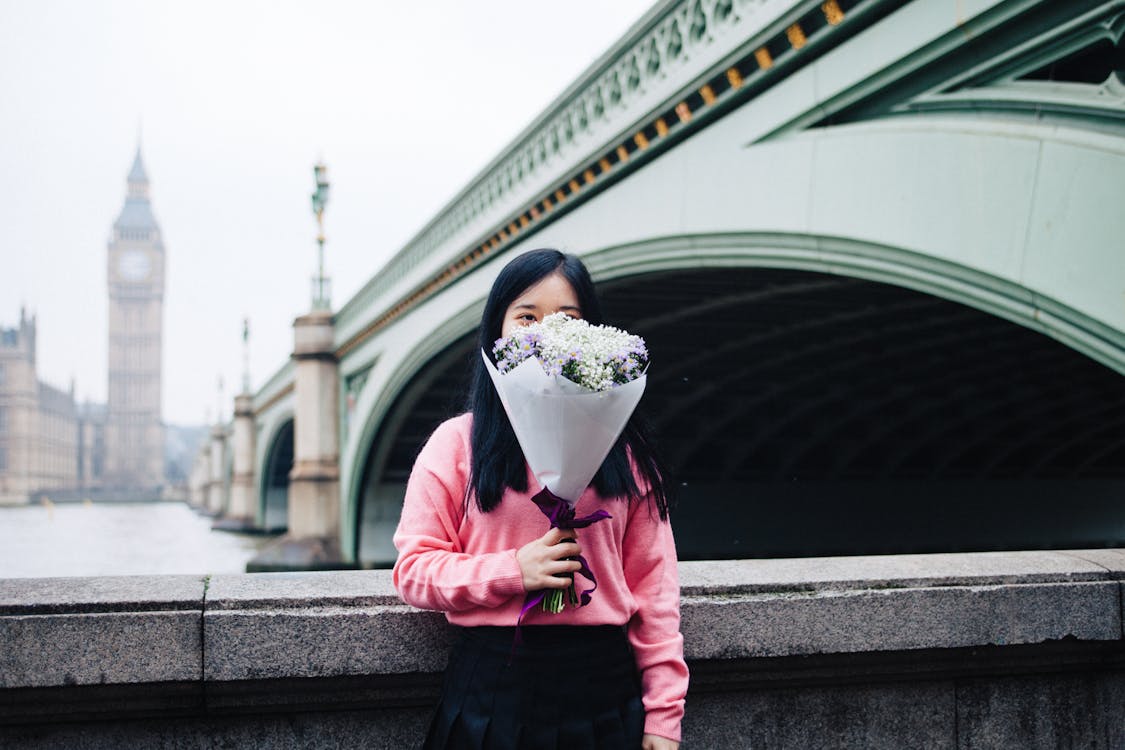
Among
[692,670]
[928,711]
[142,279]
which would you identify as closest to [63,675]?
[692,670]

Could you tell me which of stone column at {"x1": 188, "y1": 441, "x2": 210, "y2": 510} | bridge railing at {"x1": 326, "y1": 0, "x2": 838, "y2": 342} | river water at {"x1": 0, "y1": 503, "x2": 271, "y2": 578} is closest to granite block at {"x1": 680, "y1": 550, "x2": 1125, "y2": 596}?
bridge railing at {"x1": 326, "y1": 0, "x2": 838, "y2": 342}

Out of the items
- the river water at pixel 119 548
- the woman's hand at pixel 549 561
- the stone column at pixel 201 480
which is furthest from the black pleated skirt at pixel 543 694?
the stone column at pixel 201 480

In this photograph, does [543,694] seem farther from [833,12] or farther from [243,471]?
[243,471]

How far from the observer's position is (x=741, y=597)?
2.52 m

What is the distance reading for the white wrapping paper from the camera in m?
1.67

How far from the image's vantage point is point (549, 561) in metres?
1.80

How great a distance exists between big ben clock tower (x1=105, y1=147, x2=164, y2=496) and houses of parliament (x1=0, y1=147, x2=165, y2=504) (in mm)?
94

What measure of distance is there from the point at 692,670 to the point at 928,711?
2.11ft

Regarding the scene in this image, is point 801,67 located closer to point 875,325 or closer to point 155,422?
point 875,325

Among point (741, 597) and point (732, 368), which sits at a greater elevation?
point (732, 368)

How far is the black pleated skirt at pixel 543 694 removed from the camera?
1842 mm

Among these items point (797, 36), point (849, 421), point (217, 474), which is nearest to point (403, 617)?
point (797, 36)

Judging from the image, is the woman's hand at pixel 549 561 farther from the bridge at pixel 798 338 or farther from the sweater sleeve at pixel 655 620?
the bridge at pixel 798 338

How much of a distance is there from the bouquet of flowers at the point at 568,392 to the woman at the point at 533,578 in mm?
113
